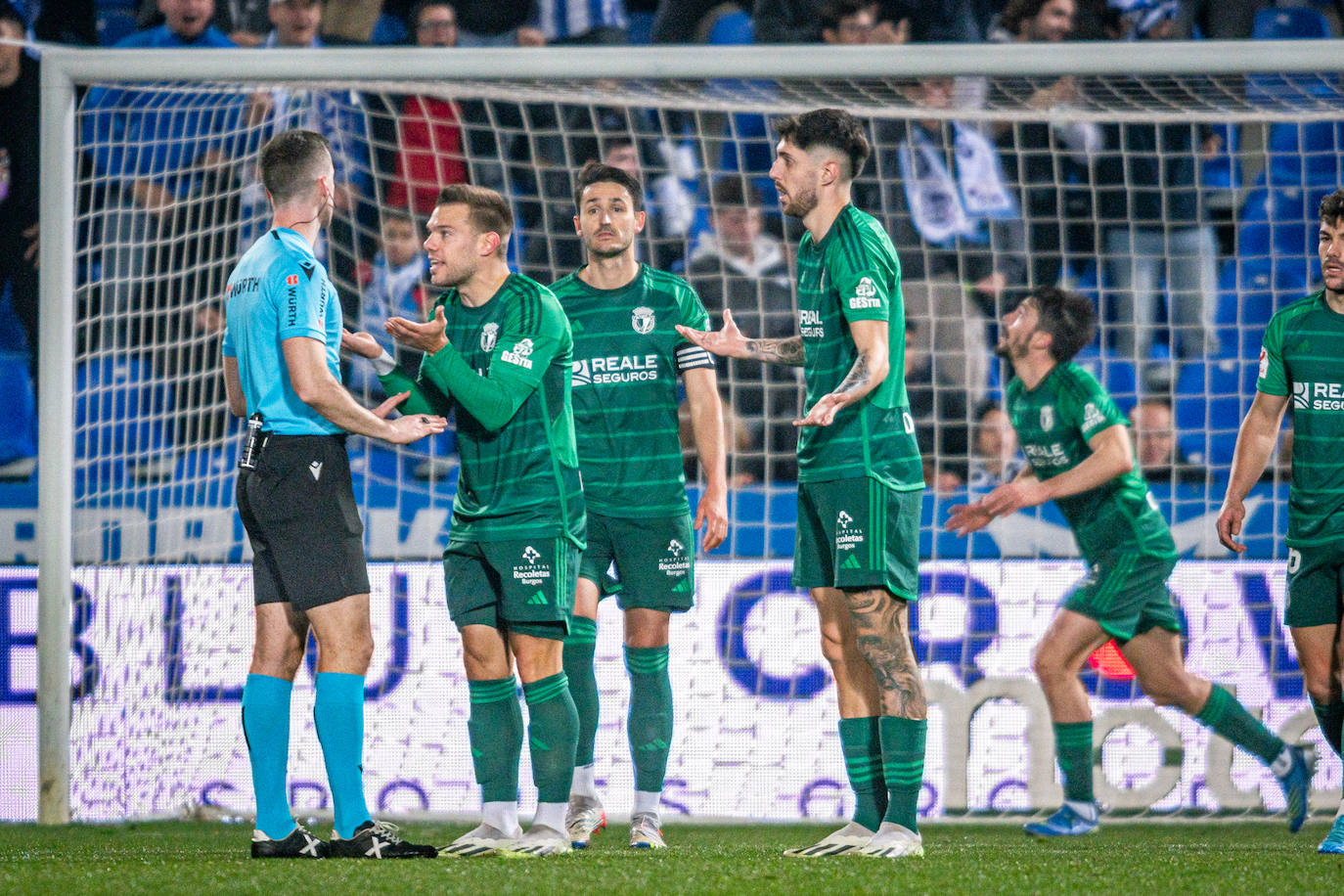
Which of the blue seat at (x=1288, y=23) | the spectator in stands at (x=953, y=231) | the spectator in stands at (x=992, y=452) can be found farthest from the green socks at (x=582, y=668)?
the blue seat at (x=1288, y=23)

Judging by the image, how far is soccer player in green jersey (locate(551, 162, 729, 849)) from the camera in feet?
16.1

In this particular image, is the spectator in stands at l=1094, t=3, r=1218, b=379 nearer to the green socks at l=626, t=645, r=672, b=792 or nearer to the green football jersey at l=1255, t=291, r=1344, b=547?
the green football jersey at l=1255, t=291, r=1344, b=547

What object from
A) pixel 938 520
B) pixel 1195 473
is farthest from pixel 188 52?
pixel 1195 473

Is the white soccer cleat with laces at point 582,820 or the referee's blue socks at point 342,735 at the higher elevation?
the referee's blue socks at point 342,735

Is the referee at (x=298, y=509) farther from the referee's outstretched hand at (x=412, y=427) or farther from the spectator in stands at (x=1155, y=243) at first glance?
the spectator in stands at (x=1155, y=243)

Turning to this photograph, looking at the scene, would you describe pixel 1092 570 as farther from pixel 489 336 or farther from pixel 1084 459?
pixel 489 336

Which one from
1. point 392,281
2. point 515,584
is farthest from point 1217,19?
point 515,584

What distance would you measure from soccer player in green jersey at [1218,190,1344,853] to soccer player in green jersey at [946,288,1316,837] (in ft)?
2.42

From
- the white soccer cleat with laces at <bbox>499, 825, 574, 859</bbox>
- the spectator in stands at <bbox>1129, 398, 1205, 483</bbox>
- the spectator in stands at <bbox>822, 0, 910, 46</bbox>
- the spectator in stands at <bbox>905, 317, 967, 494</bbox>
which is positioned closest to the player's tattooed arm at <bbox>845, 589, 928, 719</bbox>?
the white soccer cleat with laces at <bbox>499, 825, 574, 859</bbox>

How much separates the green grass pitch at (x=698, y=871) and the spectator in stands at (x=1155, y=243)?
142 inches

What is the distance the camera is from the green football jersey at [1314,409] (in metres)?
4.79

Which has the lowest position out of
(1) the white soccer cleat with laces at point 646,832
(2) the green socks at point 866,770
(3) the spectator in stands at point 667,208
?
(1) the white soccer cleat with laces at point 646,832

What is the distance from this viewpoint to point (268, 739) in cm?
404

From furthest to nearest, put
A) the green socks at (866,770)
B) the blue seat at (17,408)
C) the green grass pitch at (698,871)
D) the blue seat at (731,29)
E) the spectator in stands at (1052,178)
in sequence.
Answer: the blue seat at (731,29)
the spectator in stands at (1052,178)
the blue seat at (17,408)
the green socks at (866,770)
the green grass pitch at (698,871)
